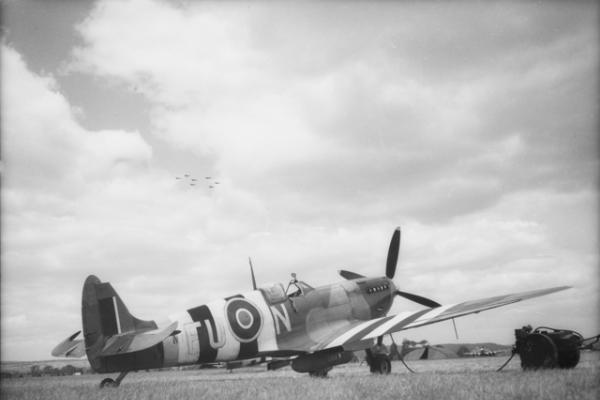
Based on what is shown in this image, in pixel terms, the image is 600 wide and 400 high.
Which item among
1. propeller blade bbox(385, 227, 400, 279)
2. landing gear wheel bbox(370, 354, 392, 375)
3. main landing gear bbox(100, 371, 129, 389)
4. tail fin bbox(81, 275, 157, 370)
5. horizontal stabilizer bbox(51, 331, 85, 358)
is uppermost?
propeller blade bbox(385, 227, 400, 279)

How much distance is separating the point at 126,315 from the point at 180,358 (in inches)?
56.2

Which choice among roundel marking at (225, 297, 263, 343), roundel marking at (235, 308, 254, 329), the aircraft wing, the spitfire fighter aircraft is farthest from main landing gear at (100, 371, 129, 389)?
the aircraft wing

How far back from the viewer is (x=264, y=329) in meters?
10.3

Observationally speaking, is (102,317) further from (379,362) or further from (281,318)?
(379,362)

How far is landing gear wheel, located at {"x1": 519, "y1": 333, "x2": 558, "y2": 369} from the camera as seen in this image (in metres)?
8.08

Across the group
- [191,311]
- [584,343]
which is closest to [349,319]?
[191,311]

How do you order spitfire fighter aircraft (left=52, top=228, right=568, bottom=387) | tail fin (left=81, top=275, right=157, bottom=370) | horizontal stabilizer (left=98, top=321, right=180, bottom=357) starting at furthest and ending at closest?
tail fin (left=81, top=275, right=157, bottom=370) < spitfire fighter aircraft (left=52, top=228, right=568, bottom=387) < horizontal stabilizer (left=98, top=321, right=180, bottom=357)

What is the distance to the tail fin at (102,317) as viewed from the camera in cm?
896

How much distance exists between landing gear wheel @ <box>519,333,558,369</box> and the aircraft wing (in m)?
1.29

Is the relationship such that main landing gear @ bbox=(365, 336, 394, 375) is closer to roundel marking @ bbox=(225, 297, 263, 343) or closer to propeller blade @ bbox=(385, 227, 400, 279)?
roundel marking @ bbox=(225, 297, 263, 343)

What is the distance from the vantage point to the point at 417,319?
1036cm

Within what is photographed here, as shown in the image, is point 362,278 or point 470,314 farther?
point 362,278

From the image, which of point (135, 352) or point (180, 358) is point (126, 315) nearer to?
point (135, 352)

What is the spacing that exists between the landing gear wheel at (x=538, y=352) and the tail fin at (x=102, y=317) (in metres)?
7.33
